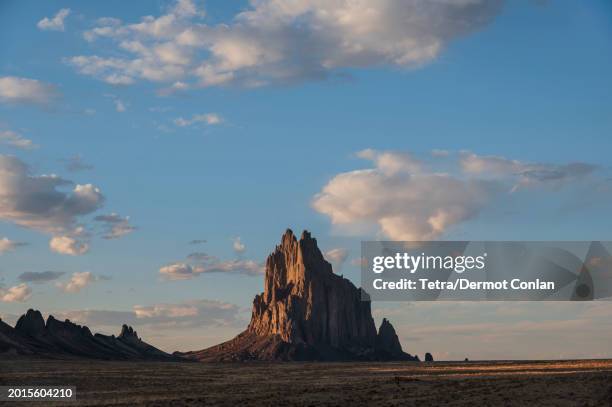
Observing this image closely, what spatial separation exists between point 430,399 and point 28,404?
85.4 ft

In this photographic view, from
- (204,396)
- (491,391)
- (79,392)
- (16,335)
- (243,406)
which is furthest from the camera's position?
(16,335)

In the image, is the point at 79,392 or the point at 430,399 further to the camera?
the point at 79,392

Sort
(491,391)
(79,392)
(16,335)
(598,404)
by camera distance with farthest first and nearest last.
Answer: (16,335)
(79,392)
(491,391)
(598,404)

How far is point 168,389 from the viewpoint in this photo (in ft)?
193

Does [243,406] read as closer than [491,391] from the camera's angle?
Yes

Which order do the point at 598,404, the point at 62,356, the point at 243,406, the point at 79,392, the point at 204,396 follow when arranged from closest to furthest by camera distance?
the point at 598,404, the point at 243,406, the point at 204,396, the point at 79,392, the point at 62,356

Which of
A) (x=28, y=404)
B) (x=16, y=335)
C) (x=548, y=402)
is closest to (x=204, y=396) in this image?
(x=28, y=404)

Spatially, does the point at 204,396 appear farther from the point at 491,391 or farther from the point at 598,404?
the point at 598,404

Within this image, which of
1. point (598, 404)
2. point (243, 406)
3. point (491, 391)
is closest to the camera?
point (598, 404)

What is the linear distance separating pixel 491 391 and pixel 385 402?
7994mm

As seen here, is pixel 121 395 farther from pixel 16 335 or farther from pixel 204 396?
pixel 16 335

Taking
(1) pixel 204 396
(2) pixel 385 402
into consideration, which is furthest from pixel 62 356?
(2) pixel 385 402

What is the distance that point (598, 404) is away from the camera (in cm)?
3975

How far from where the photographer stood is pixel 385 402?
141 feet
